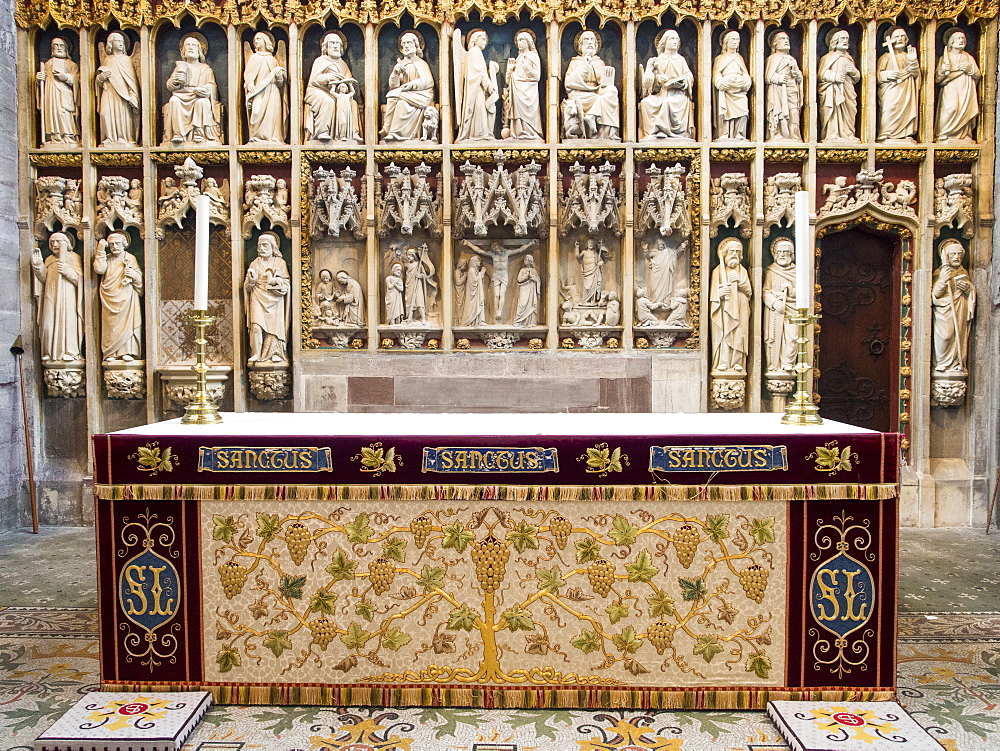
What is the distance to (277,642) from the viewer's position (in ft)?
11.0

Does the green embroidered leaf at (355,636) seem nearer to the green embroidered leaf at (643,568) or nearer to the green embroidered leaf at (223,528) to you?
the green embroidered leaf at (223,528)

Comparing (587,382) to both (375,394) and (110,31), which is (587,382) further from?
(110,31)

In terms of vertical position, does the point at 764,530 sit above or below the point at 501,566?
above

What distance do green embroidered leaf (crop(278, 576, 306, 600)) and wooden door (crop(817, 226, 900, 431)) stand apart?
19.5ft

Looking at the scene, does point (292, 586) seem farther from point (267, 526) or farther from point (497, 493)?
point (497, 493)

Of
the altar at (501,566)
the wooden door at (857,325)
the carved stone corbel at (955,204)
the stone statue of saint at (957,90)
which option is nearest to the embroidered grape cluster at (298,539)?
the altar at (501,566)

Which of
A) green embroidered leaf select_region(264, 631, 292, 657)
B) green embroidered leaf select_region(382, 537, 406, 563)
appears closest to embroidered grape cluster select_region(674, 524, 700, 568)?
green embroidered leaf select_region(382, 537, 406, 563)

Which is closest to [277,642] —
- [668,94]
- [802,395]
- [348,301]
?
[802,395]

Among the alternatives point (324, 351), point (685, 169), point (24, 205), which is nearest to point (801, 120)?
point (685, 169)

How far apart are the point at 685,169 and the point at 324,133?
3.55 metres

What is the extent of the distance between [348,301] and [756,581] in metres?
5.08

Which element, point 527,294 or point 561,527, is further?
point 527,294

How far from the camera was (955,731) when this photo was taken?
10.6ft

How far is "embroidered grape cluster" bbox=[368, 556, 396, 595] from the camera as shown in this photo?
332 cm
